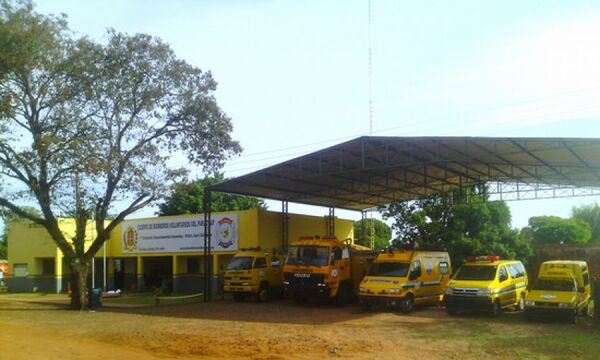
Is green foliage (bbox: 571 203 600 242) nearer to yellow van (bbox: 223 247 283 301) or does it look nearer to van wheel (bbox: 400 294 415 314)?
yellow van (bbox: 223 247 283 301)

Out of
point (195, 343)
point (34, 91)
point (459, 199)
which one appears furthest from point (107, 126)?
point (459, 199)

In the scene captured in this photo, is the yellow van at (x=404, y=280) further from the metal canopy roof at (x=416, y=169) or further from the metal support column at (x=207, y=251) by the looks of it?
A: the metal support column at (x=207, y=251)

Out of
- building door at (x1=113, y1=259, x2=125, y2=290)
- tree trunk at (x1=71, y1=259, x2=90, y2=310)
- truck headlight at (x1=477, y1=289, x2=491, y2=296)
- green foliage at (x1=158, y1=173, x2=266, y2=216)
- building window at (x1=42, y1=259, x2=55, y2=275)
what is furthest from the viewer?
green foliage at (x1=158, y1=173, x2=266, y2=216)

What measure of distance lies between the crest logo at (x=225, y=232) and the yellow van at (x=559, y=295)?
17.0m

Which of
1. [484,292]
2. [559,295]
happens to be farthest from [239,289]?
[559,295]

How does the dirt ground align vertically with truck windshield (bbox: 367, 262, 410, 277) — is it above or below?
below

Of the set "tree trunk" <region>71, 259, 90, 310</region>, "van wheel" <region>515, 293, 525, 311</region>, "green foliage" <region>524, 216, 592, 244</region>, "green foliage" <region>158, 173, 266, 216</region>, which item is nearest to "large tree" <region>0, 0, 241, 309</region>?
"tree trunk" <region>71, 259, 90, 310</region>

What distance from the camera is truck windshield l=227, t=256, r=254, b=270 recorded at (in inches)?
1085

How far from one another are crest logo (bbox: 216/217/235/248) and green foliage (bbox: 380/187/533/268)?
10.6 meters

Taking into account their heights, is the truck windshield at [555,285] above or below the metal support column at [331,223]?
below

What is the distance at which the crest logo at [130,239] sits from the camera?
38781mm

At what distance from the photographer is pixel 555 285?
65.2ft

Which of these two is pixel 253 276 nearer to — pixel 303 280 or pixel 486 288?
pixel 303 280

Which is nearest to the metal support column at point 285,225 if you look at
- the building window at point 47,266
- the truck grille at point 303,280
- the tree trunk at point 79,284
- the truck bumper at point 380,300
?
the truck grille at point 303,280
